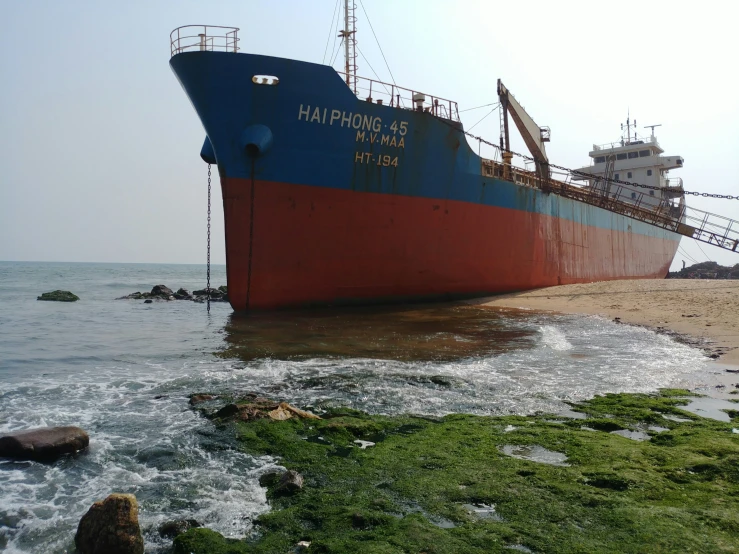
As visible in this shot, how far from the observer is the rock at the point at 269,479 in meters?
3.90

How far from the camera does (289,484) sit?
3.74 metres

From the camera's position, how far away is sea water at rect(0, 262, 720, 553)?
12.4 ft

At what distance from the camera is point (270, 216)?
512 inches

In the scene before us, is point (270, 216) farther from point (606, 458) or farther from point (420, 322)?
point (606, 458)

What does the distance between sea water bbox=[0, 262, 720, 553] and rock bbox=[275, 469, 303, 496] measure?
0.16m

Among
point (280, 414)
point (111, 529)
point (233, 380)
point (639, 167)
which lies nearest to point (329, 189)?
point (233, 380)

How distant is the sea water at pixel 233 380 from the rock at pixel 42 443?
109 millimetres

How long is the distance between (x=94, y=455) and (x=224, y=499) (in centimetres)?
158

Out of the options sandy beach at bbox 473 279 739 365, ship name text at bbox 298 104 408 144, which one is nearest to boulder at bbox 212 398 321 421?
sandy beach at bbox 473 279 739 365

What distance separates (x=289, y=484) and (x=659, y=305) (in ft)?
45.2

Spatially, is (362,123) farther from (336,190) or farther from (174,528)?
(174,528)

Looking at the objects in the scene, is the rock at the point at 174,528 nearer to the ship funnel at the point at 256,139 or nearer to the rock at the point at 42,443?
the rock at the point at 42,443

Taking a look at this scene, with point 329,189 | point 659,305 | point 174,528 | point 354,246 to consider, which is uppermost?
point 329,189

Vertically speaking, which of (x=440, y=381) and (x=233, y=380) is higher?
(x=440, y=381)
